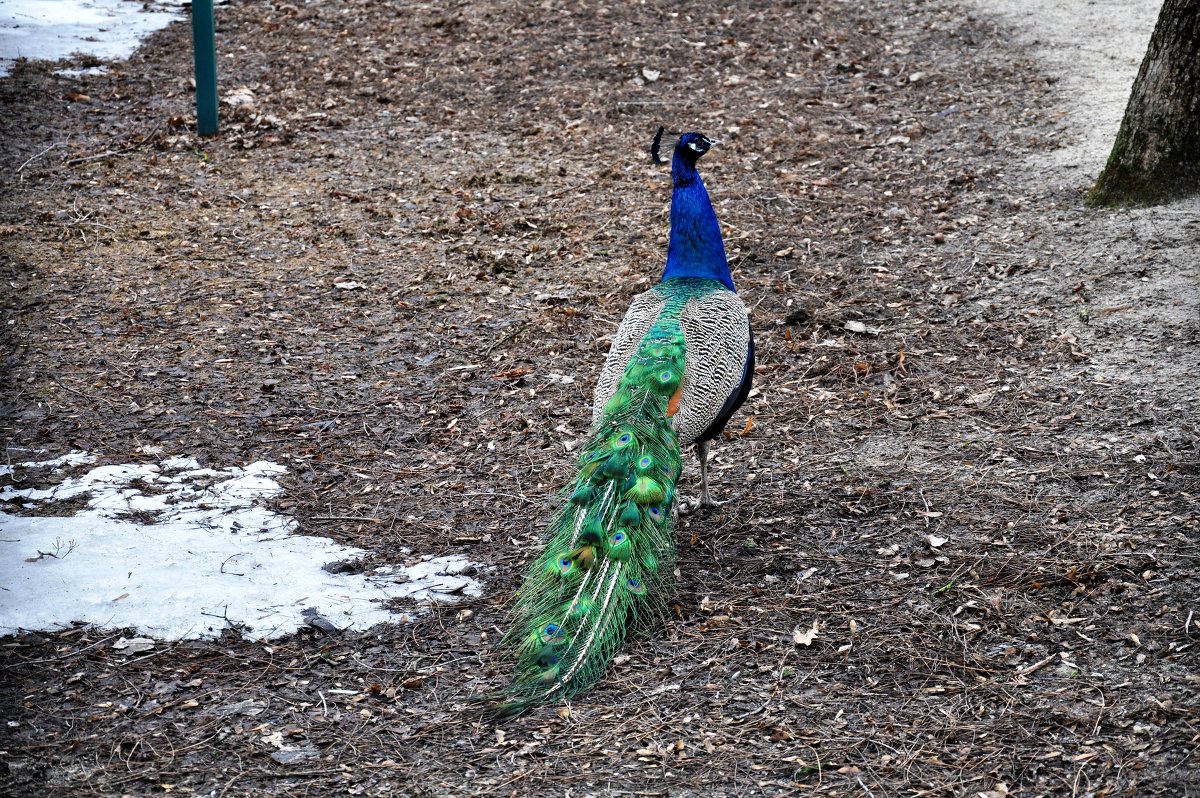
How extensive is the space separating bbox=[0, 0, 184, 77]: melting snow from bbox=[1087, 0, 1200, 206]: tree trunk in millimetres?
9691

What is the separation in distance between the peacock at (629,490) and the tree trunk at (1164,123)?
3.32 meters

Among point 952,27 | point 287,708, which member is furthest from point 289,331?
point 952,27

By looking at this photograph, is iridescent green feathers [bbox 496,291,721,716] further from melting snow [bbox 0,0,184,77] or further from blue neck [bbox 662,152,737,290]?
melting snow [bbox 0,0,184,77]

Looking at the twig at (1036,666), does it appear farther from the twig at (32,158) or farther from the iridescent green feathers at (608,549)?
the twig at (32,158)

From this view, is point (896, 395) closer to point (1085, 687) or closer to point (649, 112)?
point (1085, 687)

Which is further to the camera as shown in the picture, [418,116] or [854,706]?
[418,116]

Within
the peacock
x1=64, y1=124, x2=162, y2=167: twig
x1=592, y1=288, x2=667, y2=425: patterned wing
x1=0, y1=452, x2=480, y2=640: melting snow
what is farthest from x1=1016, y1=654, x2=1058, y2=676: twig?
x1=64, y1=124, x2=162, y2=167: twig

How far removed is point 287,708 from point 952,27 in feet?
30.5

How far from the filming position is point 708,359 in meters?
4.36

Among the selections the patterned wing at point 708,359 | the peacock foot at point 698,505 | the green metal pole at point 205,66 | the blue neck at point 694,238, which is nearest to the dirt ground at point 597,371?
the peacock foot at point 698,505

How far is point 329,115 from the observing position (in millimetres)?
9680

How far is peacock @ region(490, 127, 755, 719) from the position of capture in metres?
3.53

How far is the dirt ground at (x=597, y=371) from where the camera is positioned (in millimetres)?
3373

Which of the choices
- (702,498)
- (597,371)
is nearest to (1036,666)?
(702,498)
